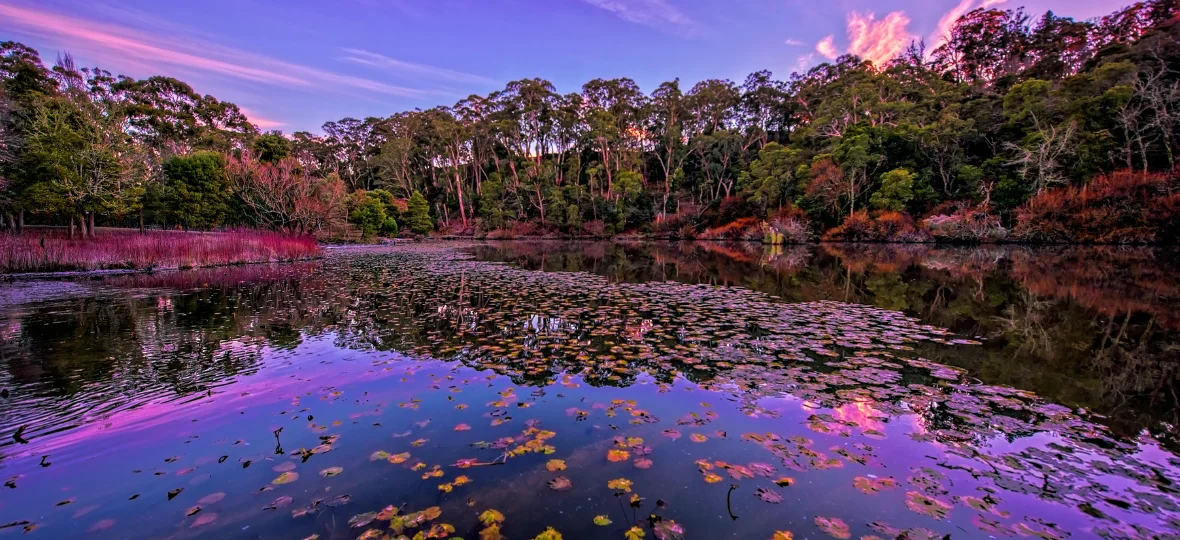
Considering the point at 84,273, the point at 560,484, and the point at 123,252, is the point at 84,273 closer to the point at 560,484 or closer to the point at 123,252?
the point at 123,252

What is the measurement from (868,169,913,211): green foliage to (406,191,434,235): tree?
52.9m

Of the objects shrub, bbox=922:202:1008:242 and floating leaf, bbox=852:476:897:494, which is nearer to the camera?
floating leaf, bbox=852:476:897:494

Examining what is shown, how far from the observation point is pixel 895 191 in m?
37.4

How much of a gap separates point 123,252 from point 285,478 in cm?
2381

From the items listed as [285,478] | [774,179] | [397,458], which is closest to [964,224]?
[774,179]

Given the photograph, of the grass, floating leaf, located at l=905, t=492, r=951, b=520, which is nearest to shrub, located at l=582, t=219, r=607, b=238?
the grass

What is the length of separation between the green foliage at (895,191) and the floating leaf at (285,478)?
147 ft

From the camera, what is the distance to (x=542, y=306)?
37.1 feet

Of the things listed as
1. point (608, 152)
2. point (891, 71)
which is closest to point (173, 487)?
point (608, 152)

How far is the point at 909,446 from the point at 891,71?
213ft

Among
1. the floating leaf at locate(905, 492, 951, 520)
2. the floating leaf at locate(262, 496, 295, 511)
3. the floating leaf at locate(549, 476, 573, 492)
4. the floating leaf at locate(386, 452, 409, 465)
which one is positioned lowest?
the floating leaf at locate(262, 496, 295, 511)

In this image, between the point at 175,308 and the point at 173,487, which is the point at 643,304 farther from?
the point at 175,308

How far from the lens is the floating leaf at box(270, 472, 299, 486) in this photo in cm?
364

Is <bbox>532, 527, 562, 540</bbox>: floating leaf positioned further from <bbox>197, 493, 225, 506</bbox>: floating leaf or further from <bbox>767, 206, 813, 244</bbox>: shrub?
<bbox>767, 206, 813, 244</bbox>: shrub
